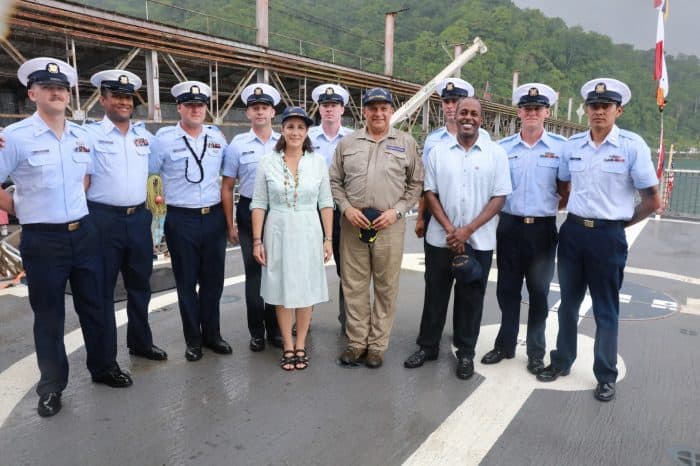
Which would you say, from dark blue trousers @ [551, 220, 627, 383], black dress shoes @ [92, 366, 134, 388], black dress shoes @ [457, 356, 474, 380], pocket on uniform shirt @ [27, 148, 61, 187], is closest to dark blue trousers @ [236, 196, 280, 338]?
black dress shoes @ [92, 366, 134, 388]

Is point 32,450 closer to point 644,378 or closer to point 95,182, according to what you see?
point 95,182

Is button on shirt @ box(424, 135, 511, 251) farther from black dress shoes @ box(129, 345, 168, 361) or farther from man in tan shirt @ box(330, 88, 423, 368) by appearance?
black dress shoes @ box(129, 345, 168, 361)

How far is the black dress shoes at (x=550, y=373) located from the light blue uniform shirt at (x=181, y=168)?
96.6 inches

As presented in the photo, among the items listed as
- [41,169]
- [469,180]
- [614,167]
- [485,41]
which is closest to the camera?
[41,169]

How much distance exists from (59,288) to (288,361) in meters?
1.43

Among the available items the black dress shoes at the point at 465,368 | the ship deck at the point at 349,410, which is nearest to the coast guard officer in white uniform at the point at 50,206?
the ship deck at the point at 349,410

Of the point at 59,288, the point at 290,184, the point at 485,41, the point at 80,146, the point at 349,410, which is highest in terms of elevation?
the point at 485,41

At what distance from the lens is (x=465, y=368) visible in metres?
3.15

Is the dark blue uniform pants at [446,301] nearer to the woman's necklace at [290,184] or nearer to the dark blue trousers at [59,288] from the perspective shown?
the woman's necklace at [290,184]

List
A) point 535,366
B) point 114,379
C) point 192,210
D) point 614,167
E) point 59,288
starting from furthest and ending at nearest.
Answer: point 192,210 → point 535,366 → point 114,379 → point 614,167 → point 59,288

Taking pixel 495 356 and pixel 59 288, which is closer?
pixel 59 288

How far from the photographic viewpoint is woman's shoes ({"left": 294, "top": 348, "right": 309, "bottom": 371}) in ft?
10.8

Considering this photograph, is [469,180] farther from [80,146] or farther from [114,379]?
[114,379]

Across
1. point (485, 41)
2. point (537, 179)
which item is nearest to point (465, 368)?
point (537, 179)
